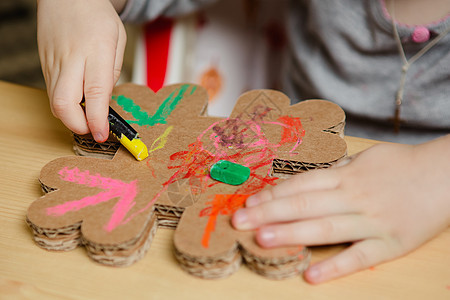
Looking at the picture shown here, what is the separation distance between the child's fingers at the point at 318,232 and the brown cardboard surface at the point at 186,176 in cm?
1

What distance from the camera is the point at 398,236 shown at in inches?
19.3

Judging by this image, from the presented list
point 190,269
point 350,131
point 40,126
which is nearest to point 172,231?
point 190,269

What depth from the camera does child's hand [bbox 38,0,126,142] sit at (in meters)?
0.60

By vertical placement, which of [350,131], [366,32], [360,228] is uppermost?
[366,32]

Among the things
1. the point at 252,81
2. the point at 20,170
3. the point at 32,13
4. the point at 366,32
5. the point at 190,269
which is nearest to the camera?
the point at 190,269

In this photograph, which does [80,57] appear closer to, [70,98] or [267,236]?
[70,98]

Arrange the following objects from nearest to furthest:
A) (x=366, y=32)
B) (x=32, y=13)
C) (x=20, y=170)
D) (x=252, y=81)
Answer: (x=20, y=170) → (x=366, y=32) → (x=252, y=81) → (x=32, y=13)

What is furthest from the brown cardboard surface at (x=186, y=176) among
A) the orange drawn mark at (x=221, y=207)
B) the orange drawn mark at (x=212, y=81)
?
the orange drawn mark at (x=212, y=81)

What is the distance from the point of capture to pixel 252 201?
0.50m

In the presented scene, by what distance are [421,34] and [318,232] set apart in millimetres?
504

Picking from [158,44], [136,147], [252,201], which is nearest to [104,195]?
[136,147]

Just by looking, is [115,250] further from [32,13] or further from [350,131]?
[32,13]

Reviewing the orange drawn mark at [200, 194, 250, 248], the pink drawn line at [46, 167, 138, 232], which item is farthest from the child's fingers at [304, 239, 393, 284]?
the pink drawn line at [46, 167, 138, 232]

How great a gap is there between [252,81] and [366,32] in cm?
35
